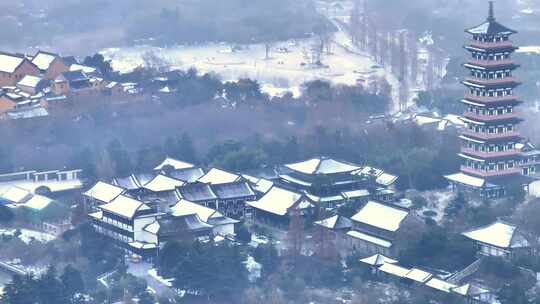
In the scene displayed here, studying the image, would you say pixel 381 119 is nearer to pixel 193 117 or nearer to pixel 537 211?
pixel 193 117

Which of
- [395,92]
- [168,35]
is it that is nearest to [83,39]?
[168,35]

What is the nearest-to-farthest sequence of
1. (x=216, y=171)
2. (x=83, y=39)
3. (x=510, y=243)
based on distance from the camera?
(x=510, y=243)
(x=216, y=171)
(x=83, y=39)

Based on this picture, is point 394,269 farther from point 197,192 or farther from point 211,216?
point 197,192

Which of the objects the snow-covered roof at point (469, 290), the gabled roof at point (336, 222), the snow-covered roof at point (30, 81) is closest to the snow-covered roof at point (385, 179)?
the gabled roof at point (336, 222)

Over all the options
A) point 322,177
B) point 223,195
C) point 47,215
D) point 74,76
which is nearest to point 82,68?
point 74,76

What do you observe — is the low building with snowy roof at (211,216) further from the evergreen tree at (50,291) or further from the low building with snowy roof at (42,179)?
the low building with snowy roof at (42,179)

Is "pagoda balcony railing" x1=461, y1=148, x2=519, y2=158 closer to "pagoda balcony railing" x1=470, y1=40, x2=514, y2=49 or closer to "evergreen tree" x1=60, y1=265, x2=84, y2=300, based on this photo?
"pagoda balcony railing" x1=470, y1=40, x2=514, y2=49
